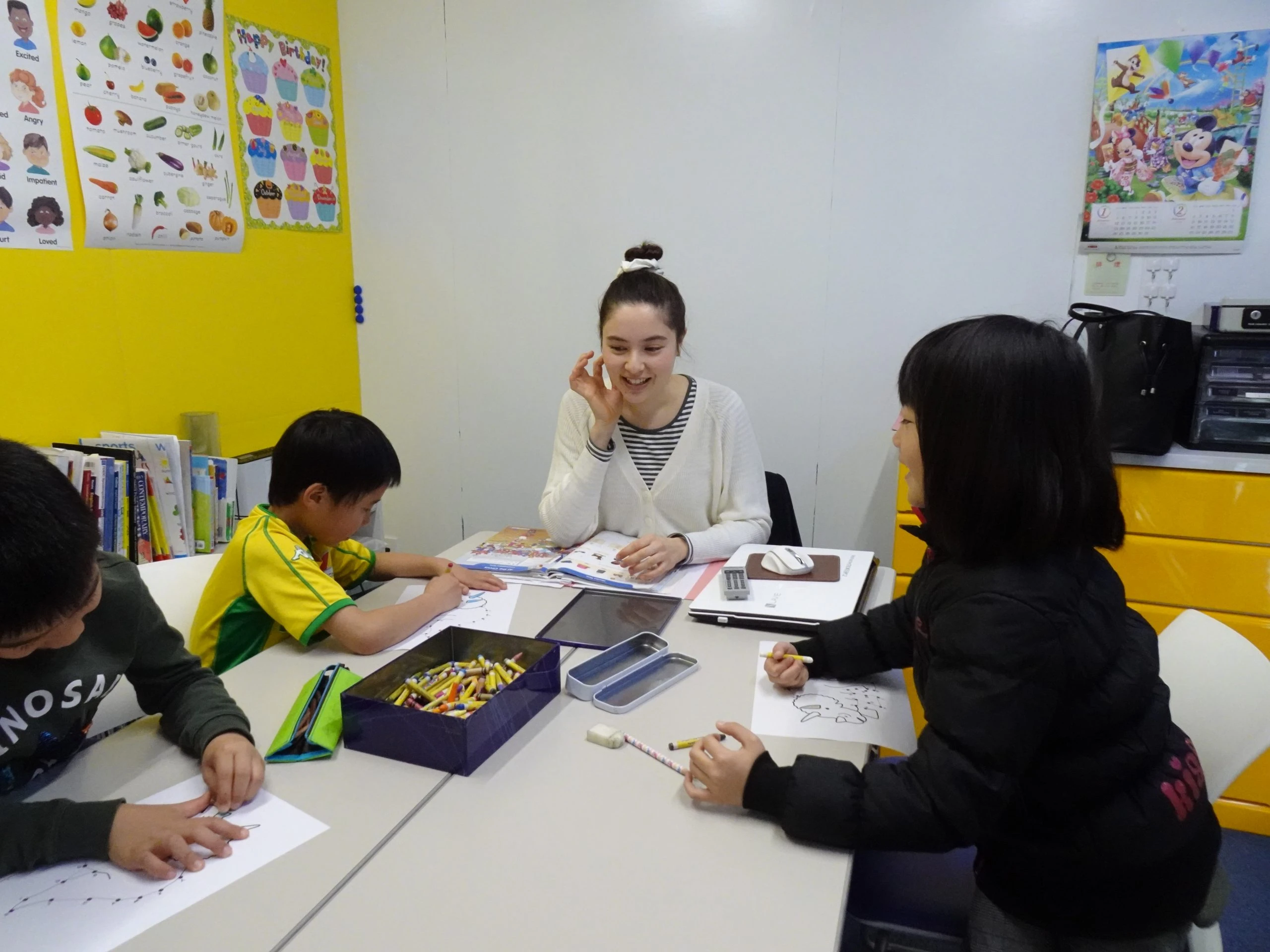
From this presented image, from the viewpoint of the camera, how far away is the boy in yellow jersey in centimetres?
138

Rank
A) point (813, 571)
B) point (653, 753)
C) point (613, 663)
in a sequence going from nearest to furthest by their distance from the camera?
point (653, 753) → point (613, 663) → point (813, 571)

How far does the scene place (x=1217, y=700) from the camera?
1198 mm

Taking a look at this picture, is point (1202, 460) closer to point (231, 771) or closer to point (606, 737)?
point (606, 737)

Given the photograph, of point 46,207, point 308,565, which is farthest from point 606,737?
point 46,207

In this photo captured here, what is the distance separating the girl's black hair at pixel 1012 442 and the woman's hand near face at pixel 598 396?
1067 mm

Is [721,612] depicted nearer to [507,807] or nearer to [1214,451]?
[507,807]

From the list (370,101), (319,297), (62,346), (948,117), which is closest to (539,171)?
(370,101)

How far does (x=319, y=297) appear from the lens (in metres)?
3.09

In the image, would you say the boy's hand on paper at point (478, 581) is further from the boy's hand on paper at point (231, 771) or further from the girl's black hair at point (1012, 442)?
the girl's black hair at point (1012, 442)

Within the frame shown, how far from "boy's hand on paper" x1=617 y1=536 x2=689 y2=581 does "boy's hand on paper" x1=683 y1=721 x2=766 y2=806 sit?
2.34ft

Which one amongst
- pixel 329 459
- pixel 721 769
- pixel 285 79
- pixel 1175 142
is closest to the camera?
pixel 721 769

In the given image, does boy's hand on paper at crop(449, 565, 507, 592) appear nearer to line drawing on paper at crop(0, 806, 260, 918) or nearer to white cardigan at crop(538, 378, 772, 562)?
white cardigan at crop(538, 378, 772, 562)

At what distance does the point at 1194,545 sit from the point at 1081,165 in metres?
1.12

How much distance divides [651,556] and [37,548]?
1.08 meters
